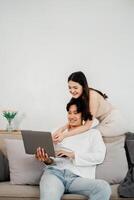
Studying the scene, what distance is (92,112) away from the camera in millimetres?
3381

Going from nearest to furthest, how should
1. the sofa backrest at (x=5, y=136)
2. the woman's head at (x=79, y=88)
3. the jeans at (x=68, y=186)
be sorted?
the jeans at (x=68, y=186) → the woman's head at (x=79, y=88) → the sofa backrest at (x=5, y=136)

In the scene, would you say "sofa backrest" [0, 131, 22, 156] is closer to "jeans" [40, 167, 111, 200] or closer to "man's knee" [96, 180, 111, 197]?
"jeans" [40, 167, 111, 200]

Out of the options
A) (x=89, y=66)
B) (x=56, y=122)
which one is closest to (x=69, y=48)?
(x=89, y=66)

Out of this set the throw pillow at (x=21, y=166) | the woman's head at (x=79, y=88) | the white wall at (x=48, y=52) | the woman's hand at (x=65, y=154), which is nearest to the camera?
the woman's hand at (x=65, y=154)

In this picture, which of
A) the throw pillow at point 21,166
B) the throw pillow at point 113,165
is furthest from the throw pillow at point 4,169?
the throw pillow at point 113,165

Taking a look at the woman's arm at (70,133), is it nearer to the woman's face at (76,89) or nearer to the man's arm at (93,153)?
the man's arm at (93,153)

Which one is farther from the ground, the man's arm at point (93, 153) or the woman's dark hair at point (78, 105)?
the woman's dark hair at point (78, 105)

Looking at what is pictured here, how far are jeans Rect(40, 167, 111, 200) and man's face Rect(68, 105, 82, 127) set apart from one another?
0.44 meters

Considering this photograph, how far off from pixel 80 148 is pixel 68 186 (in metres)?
0.35

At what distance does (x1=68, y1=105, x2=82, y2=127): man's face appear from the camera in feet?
10.4

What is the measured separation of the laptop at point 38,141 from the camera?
9.21 ft

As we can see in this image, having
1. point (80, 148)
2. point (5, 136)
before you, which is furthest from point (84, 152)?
point (5, 136)

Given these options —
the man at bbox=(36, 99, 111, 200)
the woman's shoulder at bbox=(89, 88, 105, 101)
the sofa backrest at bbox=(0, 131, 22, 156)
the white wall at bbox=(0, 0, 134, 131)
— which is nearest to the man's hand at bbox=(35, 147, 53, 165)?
the man at bbox=(36, 99, 111, 200)

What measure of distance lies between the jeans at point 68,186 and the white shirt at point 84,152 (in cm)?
7
